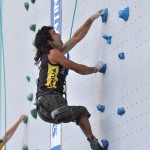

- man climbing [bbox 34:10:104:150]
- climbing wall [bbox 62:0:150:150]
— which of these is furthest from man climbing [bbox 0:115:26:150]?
man climbing [bbox 34:10:104:150]

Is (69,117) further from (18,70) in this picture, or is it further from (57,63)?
(18,70)

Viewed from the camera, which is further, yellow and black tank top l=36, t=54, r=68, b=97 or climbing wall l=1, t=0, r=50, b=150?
climbing wall l=1, t=0, r=50, b=150

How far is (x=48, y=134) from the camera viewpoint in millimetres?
3688

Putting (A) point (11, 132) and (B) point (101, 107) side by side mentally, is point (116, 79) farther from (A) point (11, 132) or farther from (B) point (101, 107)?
(A) point (11, 132)

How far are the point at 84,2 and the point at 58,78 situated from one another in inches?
23.0

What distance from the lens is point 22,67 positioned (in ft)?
13.9

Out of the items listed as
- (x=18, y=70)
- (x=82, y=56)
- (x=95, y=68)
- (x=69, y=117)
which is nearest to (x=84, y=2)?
(x=82, y=56)

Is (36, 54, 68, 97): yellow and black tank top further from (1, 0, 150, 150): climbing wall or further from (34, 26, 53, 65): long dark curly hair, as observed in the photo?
(1, 0, 150, 150): climbing wall

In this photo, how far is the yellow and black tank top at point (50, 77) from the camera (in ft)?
9.62

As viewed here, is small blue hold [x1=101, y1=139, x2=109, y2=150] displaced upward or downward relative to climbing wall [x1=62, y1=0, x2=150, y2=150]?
downward

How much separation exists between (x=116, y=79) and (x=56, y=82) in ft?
1.10

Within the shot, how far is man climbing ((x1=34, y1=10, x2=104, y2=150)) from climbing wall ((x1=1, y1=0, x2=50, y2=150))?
0.79m

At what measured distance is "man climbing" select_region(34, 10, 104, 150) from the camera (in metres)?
2.85

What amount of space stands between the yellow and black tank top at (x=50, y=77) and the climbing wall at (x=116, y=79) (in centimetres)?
23
